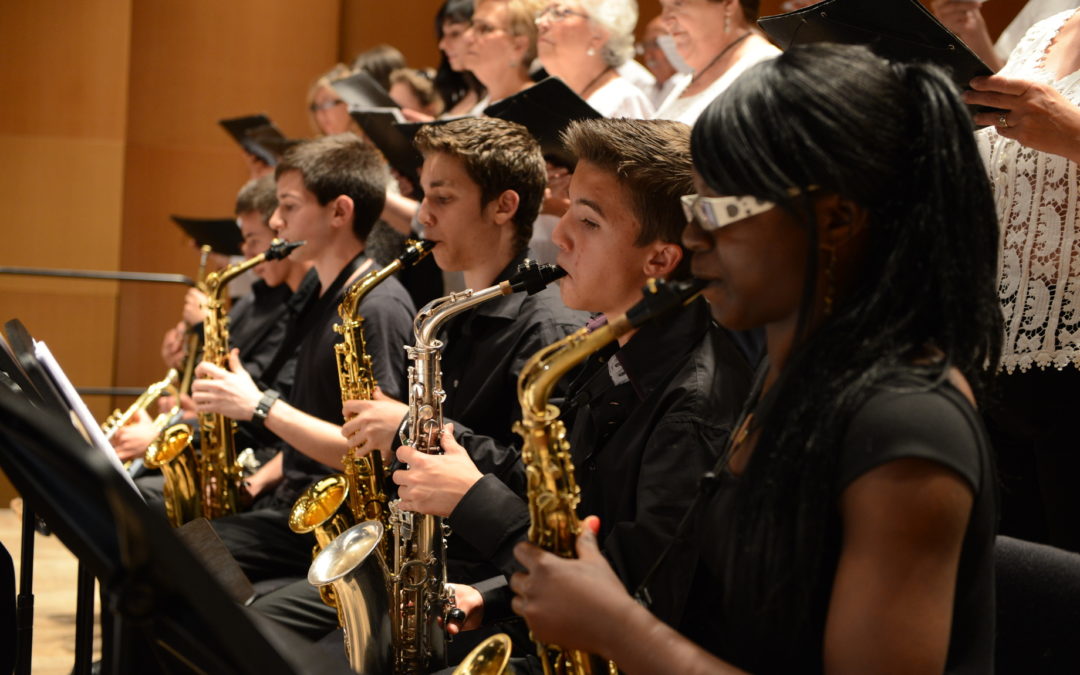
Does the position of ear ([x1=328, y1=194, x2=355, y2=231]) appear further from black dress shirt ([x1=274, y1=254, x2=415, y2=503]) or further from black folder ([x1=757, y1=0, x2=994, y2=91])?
black folder ([x1=757, y1=0, x2=994, y2=91])

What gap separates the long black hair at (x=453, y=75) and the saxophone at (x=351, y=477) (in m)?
1.98

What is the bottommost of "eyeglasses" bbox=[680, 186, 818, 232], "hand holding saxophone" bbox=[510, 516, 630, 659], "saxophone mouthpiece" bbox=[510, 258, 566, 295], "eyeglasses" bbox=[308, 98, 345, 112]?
"hand holding saxophone" bbox=[510, 516, 630, 659]

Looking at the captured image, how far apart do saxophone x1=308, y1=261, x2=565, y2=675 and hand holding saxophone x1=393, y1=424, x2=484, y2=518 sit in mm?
190

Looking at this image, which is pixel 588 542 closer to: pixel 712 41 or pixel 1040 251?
pixel 1040 251

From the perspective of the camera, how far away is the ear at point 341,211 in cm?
363

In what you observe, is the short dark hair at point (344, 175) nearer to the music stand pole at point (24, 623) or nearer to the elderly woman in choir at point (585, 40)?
the elderly woman in choir at point (585, 40)

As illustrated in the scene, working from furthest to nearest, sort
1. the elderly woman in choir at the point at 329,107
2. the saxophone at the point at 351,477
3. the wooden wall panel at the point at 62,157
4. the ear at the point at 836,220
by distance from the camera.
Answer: the wooden wall panel at the point at 62,157, the elderly woman in choir at the point at 329,107, the saxophone at the point at 351,477, the ear at the point at 836,220

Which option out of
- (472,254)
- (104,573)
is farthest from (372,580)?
(104,573)

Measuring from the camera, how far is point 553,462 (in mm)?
1669

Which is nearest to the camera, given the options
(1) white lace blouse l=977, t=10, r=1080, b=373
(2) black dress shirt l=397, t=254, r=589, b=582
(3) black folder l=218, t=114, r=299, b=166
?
(1) white lace blouse l=977, t=10, r=1080, b=373

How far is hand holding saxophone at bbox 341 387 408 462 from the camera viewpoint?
8.41ft

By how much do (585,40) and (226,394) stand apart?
1659 mm

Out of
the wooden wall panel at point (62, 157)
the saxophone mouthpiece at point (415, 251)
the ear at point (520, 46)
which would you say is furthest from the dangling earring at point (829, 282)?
the wooden wall panel at point (62, 157)

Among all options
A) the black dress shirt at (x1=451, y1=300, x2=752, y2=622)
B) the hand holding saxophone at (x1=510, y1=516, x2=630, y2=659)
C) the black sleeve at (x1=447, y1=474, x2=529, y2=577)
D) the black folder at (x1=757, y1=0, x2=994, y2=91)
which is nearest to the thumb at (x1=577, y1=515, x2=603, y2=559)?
the hand holding saxophone at (x1=510, y1=516, x2=630, y2=659)
